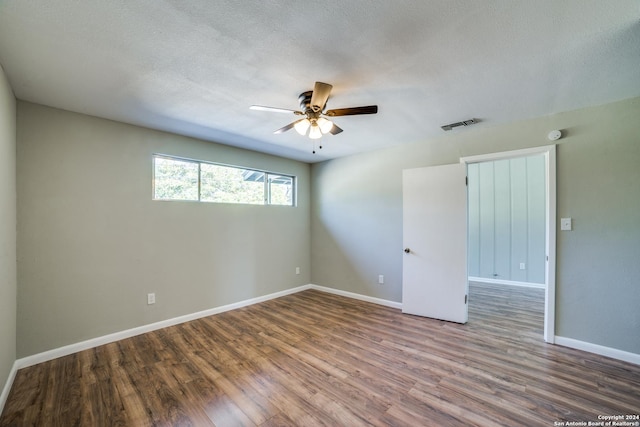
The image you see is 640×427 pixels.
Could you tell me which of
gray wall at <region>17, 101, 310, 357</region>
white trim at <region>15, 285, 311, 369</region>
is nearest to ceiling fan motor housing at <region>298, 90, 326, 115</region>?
gray wall at <region>17, 101, 310, 357</region>

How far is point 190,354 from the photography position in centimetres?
256

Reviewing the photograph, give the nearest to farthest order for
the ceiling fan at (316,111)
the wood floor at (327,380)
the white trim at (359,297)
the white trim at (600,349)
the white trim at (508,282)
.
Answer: the wood floor at (327,380)
the ceiling fan at (316,111)
the white trim at (600,349)
the white trim at (359,297)
the white trim at (508,282)

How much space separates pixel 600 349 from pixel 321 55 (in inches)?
148

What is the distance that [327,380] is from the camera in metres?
2.12

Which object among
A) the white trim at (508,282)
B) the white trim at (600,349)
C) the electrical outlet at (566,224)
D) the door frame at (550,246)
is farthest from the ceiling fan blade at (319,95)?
the white trim at (508,282)

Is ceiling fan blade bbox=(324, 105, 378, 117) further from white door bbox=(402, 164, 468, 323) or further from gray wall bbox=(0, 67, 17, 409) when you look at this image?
gray wall bbox=(0, 67, 17, 409)

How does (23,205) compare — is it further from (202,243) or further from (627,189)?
(627,189)

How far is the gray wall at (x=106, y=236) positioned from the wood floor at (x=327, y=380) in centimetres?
38

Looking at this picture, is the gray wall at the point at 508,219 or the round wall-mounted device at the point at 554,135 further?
the gray wall at the point at 508,219

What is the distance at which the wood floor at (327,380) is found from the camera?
1733mm

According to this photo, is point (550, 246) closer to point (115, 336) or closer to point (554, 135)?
point (554, 135)

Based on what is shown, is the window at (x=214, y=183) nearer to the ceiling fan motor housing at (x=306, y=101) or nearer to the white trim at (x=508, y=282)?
the ceiling fan motor housing at (x=306, y=101)

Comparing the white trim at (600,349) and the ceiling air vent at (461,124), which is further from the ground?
the ceiling air vent at (461,124)

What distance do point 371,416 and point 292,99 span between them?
262cm
